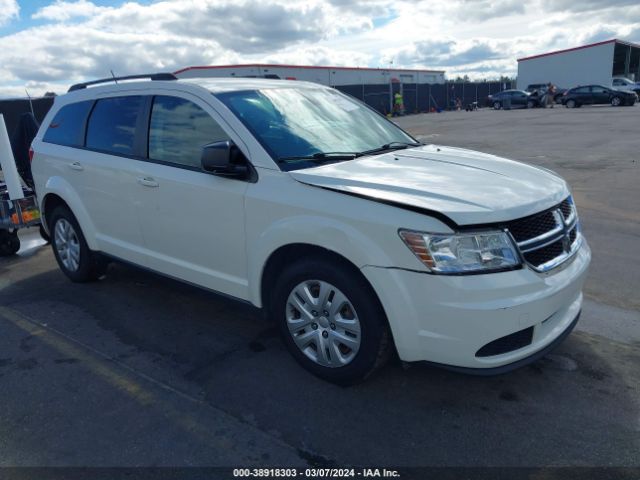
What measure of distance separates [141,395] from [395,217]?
6.54 ft

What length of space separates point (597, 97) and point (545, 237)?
1500 inches

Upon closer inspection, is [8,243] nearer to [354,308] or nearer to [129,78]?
[129,78]

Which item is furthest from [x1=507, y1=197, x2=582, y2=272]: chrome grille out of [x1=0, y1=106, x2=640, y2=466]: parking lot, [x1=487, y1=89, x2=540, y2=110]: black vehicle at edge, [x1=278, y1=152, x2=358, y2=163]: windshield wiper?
[x1=487, y1=89, x2=540, y2=110]: black vehicle at edge

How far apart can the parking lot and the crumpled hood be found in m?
1.16

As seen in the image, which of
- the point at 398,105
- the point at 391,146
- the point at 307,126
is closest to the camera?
the point at 307,126

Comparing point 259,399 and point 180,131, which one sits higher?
point 180,131

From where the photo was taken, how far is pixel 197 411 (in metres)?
3.23

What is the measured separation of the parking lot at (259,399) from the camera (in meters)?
2.83

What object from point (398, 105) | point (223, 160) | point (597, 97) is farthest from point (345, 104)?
point (398, 105)

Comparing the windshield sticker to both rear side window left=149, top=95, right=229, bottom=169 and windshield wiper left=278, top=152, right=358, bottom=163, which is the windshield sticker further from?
rear side window left=149, top=95, right=229, bottom=169

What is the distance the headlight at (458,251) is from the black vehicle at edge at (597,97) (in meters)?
37.5

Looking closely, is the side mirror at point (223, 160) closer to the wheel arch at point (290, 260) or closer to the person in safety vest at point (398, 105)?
the wheel arch at point (290, 260)

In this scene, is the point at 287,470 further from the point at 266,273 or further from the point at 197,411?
the point at 266,273

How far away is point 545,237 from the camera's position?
10.0ft
